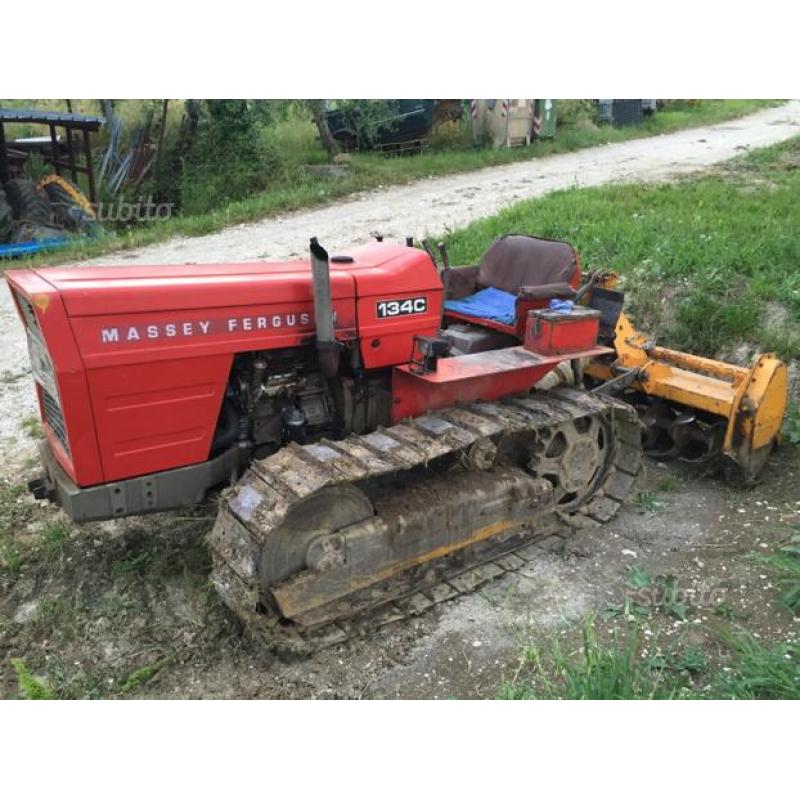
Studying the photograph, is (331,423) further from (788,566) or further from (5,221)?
(5,221)

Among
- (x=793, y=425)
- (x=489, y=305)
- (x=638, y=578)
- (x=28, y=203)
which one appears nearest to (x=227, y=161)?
(x=28, y=203)

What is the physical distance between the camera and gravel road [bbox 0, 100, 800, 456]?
10469 millimetres

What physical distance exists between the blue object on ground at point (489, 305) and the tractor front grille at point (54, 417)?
111 inches

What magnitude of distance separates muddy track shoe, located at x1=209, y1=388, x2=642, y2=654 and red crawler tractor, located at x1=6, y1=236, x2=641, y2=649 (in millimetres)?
11

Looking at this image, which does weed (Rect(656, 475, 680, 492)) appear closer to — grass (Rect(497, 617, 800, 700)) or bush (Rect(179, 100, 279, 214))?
grass (Rect(497, 617, 800, 700))

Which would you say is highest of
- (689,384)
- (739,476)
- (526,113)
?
(526,113)

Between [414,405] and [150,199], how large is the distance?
11.7 m

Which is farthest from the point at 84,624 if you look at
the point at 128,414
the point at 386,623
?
the point at 386,623

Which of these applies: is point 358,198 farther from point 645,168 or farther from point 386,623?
point 386,623

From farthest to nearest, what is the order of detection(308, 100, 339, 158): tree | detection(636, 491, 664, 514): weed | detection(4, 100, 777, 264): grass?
detection(308, 100, 339, 158): tree < detection(4, 100, 777, 264): grass < detection(636, 491, 664, 514): weed

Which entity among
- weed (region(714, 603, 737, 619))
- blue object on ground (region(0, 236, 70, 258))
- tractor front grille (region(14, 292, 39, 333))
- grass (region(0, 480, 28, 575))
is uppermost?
tractor front grille (region(14, 292, 39, 333))

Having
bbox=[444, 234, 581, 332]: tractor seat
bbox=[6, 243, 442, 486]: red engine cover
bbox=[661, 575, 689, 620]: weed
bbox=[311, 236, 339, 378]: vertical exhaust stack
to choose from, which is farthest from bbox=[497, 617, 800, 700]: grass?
bbox=[444, 234, 581, 332]: tractor seat

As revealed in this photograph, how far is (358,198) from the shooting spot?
13141mm

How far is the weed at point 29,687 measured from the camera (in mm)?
3145
